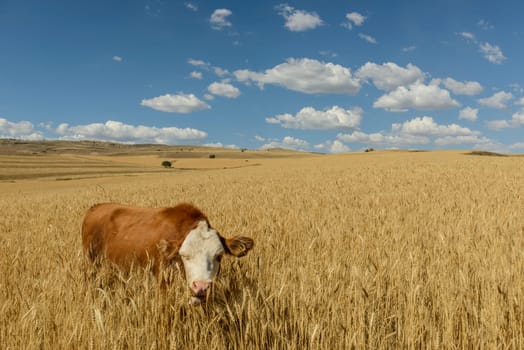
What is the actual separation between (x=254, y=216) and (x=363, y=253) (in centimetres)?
414

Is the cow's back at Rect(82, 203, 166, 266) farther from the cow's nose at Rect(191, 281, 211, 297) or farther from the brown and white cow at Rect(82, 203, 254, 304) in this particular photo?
the cow's nose at Rect(191, 281, 211, 297)

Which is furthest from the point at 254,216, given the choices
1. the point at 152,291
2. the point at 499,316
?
the point at 499,316

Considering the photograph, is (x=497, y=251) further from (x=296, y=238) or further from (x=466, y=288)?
(x=296, y=238)

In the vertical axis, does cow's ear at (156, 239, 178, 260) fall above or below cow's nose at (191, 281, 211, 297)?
above

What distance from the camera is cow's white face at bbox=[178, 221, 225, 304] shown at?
3.70 metres

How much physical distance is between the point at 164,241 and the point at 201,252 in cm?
51

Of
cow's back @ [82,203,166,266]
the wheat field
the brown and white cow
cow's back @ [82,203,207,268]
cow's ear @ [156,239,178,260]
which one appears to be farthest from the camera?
cow's back @ [82,203,166,266]

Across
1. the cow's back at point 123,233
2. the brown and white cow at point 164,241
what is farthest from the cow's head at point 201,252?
the cow's back at point 123,233

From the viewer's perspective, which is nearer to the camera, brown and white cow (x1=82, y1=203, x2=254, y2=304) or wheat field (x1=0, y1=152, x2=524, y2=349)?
wheat field (x1=0, y1=152, x2=524, y2=349)

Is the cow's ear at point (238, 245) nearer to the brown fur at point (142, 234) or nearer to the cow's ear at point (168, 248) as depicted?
the brown fur at point (142, 234)

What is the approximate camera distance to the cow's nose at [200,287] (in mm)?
3658

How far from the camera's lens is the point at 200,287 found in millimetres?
3688

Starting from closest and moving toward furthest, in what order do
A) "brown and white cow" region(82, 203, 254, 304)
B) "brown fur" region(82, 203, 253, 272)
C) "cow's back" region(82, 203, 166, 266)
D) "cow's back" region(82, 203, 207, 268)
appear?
"brown and white cow" region(82, 203, 254, 304)
"brown fur" region(82, 203, 253, 272)
"cow's back" region(82, 203, 207, 268)
"cow's back" region(82, 203, 166, 266)

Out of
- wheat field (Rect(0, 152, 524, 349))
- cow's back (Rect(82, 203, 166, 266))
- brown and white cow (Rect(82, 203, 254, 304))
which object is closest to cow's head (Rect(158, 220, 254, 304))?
brown and white cow (Rect(82, 203, 254, 304))
